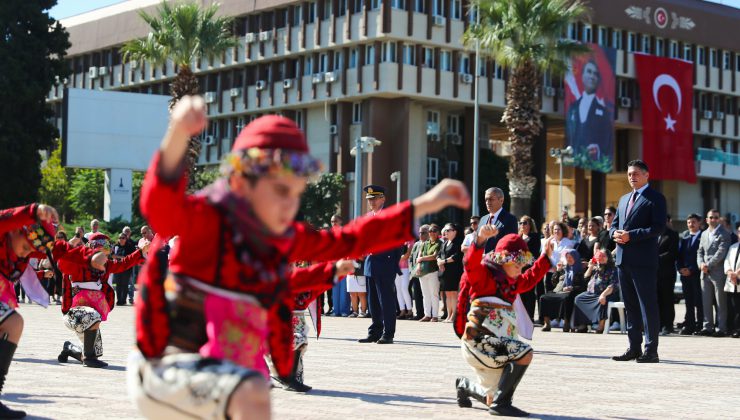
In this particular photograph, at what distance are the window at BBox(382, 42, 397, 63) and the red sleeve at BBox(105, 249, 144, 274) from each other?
4294cm

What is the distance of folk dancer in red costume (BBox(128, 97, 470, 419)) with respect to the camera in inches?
179

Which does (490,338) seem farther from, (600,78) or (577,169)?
(577,169)

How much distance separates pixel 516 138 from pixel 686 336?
22.8m

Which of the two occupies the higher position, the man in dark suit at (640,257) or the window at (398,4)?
the window at (398,4)

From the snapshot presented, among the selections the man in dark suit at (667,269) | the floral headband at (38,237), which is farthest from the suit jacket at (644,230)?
the floral headband at (38,237)

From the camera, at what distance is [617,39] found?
64.2 meters

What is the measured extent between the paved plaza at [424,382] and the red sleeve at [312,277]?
2.70 metres

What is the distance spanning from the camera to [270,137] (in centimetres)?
476

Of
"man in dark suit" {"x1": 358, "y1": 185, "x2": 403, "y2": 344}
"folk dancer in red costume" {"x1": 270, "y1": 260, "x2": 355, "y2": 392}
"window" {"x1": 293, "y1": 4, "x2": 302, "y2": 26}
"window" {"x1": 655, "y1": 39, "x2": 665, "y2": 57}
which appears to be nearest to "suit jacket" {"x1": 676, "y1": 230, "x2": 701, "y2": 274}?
"man in dark suit" {"x1": 358, "y1": 185, "x2": 403, "y2": 344}

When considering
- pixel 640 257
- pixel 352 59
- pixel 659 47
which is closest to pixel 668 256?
pixel 640 257

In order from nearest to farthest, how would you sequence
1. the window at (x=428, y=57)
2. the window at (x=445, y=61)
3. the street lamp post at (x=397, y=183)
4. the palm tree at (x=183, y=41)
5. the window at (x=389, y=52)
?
the palm tree at (x=183, y=41) → the street lamp post at (x=397, y=183) → the window at (x=389, y=52) → the window at (x=428, y=57) → the window at (x=445, y=61)

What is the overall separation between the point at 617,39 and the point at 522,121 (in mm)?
23814

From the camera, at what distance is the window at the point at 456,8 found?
188ft

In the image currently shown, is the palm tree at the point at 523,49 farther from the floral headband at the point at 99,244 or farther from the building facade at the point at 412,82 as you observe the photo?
the floral headband at the point at 99,244
